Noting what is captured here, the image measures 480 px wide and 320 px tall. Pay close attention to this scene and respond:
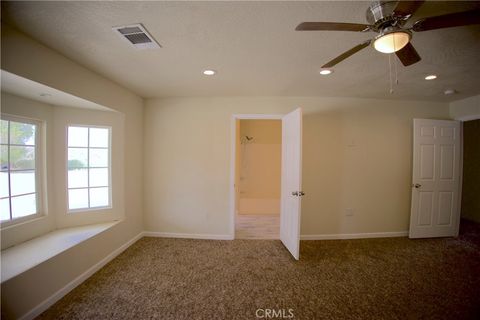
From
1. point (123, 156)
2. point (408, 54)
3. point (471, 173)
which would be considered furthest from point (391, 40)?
point (471, 173)

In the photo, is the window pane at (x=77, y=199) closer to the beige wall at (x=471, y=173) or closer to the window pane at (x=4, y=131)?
the window pane at (x=4, y=131)

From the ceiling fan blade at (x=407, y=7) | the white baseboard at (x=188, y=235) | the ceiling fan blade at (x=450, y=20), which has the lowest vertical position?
the white baseboard at (x=188, y=235)

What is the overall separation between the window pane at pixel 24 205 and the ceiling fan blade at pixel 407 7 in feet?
11.8

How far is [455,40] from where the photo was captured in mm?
1565

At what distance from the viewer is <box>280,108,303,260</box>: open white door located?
8.08 feet

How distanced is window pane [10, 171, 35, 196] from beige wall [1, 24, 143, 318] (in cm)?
88

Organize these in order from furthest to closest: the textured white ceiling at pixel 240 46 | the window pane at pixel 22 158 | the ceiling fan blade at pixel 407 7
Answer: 1. the window pane at pixel 22 158
2. the textured white ceiling at pixel 240 46
3. the ceiling fan blade at pixel 407 7

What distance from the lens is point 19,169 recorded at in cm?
203

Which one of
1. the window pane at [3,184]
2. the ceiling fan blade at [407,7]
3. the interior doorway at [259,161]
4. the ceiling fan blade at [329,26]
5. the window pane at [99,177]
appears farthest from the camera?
the interior doorway at [259,161]

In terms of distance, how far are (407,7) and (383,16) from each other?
0.17 meters

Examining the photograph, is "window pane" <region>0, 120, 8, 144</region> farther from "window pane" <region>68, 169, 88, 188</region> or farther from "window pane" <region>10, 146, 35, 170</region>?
"window pane" <region>68, 169, 88, 188</region>

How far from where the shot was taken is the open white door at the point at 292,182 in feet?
8.08

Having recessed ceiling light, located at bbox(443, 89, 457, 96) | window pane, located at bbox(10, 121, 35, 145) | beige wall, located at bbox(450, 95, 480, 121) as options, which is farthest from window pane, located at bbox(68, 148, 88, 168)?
beige wall, located at bbox(450, 95, 480, 121)

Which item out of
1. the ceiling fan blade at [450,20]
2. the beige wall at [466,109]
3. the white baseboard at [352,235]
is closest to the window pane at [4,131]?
the ceiling fan blade at [450,20]
